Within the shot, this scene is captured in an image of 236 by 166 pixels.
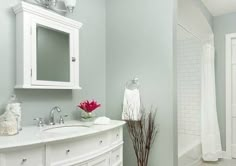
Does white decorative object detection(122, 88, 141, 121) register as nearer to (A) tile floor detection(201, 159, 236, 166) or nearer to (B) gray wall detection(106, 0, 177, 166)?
(B) gray wall detection(106, 0, 177, 166)

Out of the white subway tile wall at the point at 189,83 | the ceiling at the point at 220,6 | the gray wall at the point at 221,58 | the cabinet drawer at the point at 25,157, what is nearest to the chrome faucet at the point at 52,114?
the cabinet drawer at the point at 25,157

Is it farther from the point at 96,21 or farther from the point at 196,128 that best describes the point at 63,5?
the point at 196,128

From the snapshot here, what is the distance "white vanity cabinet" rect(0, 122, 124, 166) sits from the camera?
3.79ft

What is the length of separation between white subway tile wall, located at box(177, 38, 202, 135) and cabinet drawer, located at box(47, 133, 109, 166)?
85.9 inches

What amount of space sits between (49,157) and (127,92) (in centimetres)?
121

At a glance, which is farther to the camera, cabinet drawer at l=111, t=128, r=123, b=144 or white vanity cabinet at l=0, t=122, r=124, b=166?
cabinet drawer at l=111, t=128, r=123, b=144

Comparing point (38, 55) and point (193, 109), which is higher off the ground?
point (38, 55)

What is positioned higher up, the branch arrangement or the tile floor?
the branch arrangement

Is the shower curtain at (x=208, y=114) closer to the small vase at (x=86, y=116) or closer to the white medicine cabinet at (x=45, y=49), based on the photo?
the small vase at (x=86, y=116)

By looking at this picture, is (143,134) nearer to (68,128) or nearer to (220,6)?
(68,128)

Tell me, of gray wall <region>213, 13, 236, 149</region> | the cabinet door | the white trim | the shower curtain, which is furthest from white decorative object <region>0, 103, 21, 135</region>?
gray wall <region>213, 13, 236, 149</region>

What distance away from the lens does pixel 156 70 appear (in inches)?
89.4

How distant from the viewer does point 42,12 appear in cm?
176

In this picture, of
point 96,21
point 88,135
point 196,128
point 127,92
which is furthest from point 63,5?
point 196,128
